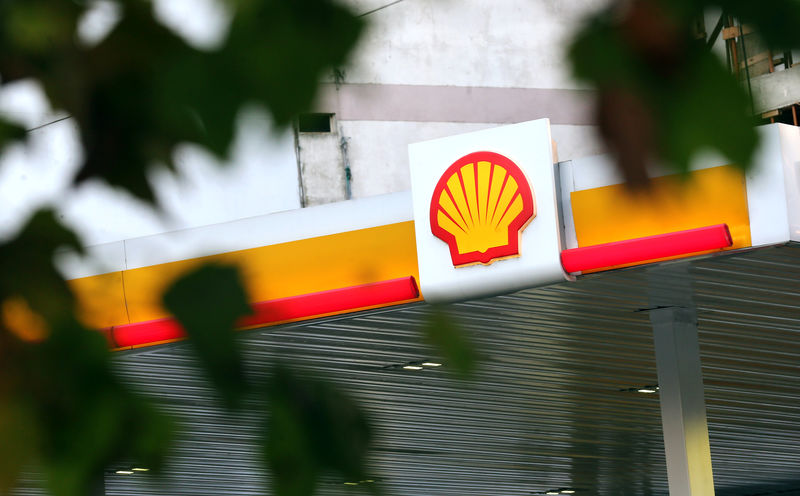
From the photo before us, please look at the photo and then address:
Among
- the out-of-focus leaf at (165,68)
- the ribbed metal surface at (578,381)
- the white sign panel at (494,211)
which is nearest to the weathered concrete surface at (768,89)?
the out-of-focus leaf at (165,68)

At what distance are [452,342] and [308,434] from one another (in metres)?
0.18

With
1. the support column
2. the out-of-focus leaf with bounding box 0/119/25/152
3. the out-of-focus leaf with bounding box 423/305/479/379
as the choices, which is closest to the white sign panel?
the support column

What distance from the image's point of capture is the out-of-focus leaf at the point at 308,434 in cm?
134

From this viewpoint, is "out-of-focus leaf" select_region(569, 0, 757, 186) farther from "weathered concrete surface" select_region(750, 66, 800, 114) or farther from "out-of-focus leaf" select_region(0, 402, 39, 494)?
"out-of-focus leaf" select_region(0, 402, 39, 494)

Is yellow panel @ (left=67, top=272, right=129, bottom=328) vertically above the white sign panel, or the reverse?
the white sign panel

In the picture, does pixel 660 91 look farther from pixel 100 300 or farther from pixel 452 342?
pixel 100 300

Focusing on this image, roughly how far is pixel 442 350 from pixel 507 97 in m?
12.7

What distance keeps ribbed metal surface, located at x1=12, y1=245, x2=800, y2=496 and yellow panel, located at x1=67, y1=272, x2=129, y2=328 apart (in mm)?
2451

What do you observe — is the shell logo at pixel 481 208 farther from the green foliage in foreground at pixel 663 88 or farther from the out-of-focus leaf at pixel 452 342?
the green foliage in foreground at pixel 663 88

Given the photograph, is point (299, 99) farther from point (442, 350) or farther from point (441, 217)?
point (441, 217)

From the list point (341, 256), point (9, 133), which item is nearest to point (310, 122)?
point (9, 133)

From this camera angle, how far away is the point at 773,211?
21.9 ft

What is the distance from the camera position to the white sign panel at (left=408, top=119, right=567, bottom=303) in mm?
7109

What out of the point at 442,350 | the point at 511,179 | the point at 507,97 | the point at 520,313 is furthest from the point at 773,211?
the point at 507,97
